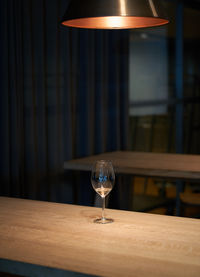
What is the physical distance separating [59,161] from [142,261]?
7.60 ft

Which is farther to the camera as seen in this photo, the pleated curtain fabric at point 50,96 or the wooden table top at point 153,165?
the pleated curtain fabric at point 50,96

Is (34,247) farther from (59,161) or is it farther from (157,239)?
(59,161)

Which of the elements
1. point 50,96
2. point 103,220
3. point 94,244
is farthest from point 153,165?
point 94,244

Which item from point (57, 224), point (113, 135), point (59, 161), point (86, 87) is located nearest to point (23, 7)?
point (86, 87)

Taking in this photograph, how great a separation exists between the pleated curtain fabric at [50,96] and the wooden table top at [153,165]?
266mm

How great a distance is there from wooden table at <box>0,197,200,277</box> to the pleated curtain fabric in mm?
1348

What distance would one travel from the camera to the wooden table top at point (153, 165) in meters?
2.94

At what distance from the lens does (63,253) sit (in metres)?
1.37

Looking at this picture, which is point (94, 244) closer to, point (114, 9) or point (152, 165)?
point (114, 9)

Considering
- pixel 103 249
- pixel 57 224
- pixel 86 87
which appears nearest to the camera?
pixel 103 249

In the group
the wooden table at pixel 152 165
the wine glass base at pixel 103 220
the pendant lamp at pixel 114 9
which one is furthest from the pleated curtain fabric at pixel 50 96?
the wine glass base at pixel 103 220

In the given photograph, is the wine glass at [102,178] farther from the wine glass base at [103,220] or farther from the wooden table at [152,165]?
the wooden table at [152,165]

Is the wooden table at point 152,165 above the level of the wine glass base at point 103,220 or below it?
below

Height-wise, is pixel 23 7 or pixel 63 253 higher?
pixel 23 7
